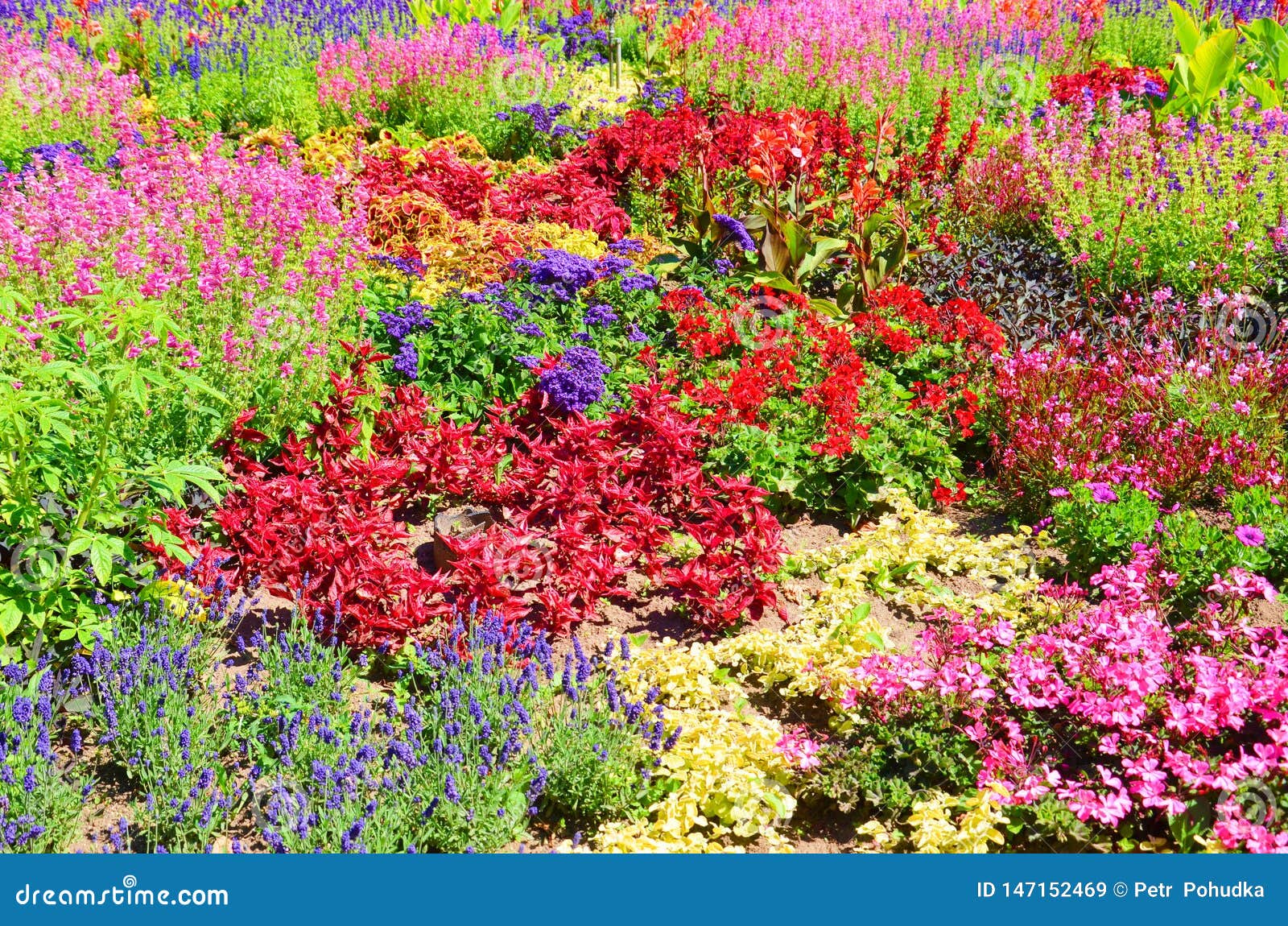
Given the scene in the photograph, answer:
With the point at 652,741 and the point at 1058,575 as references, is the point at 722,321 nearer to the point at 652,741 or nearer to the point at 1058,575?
the point at 1058,575

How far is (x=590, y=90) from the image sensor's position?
10.1 meters

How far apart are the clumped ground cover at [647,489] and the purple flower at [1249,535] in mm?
22

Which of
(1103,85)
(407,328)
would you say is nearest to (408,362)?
(407,328)

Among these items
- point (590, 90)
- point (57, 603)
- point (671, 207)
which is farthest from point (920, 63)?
point (57, 603)

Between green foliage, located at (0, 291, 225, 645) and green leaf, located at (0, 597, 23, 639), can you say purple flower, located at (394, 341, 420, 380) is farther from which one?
green leaf, located at (0, 597, 23, 639)

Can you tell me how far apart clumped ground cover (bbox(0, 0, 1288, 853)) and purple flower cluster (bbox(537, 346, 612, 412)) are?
0.06 ft

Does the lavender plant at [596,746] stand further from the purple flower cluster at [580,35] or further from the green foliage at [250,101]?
the purple flower cluster at [580,35]

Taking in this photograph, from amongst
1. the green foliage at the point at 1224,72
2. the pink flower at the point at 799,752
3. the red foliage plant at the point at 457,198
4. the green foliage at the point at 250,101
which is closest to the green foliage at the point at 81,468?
the pink flower at the point at 799,752

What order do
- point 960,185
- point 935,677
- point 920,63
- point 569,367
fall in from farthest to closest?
point 920,63 → point 960,185 → point 569,367 → point 935,677

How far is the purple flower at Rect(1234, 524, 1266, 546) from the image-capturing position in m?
3.73

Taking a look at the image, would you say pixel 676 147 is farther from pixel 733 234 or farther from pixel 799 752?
pixel 799 752

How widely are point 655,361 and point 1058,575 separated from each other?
2.10 meters

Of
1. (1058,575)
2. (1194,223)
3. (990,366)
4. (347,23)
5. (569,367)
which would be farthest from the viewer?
(347,23)

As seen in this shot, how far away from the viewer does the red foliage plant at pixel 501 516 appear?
12.8ft
